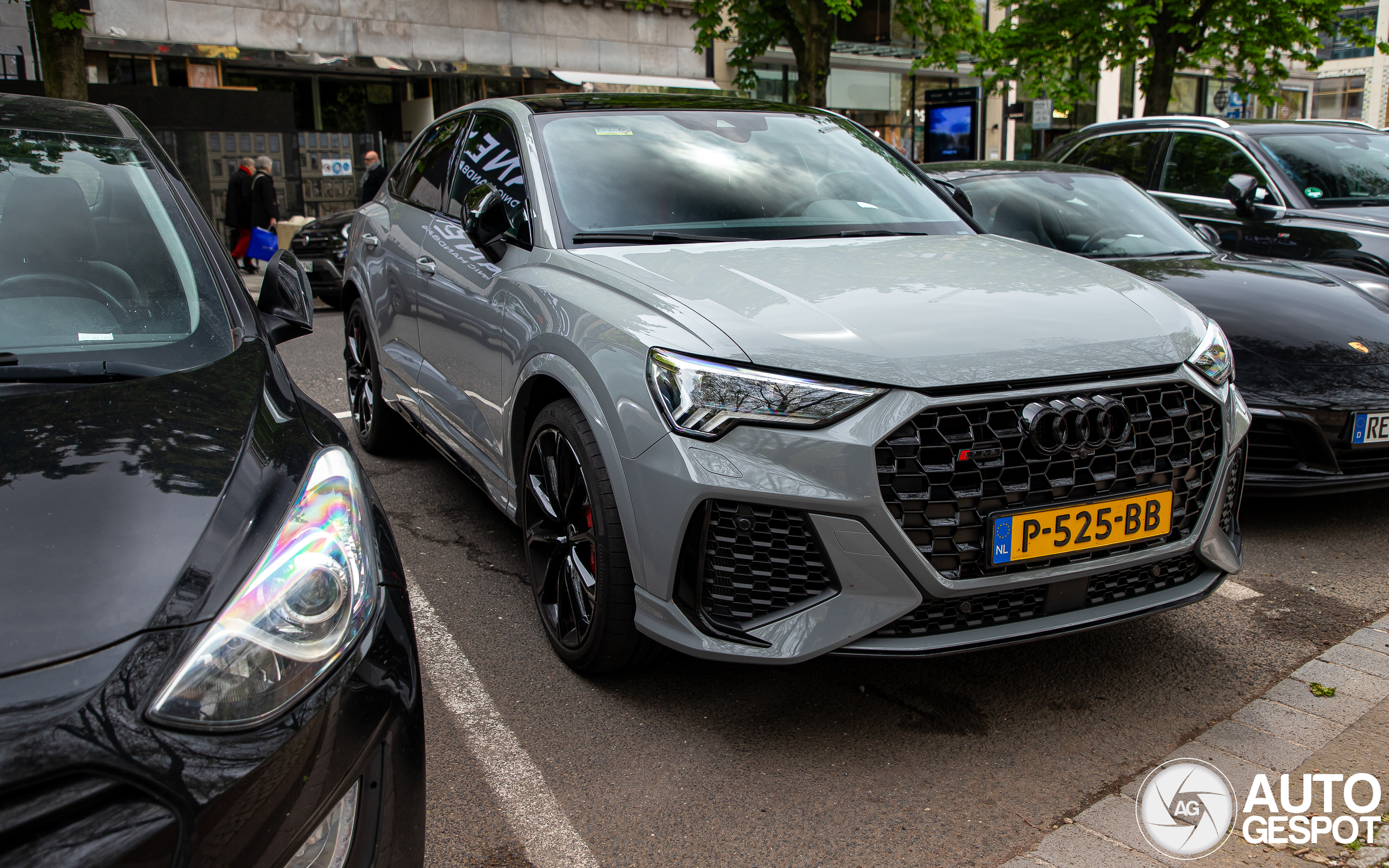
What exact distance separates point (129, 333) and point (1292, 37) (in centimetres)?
2101

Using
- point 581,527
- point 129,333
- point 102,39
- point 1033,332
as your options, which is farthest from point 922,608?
point 102,39

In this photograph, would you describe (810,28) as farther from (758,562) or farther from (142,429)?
(142,429)

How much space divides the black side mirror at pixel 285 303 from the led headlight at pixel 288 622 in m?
0.98

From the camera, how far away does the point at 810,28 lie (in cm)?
1775

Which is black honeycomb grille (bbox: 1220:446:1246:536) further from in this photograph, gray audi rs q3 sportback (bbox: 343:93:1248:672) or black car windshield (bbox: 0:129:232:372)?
black car windshield (bbox: 0:129:232:372)

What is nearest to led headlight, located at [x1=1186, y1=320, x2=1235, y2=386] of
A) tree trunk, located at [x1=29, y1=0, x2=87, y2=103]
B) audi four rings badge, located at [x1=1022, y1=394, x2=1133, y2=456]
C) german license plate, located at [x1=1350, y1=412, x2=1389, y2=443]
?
audi four rings badge, located at [x1=1022, y1=394, x2=1133, y2=456]

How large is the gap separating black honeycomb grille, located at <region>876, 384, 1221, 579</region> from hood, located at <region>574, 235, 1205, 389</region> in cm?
9

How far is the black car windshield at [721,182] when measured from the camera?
12.0 feet

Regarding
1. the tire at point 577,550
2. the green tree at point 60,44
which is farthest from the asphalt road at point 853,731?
the green tree at point 60,44

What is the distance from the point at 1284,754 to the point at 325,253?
→ 11521 mm

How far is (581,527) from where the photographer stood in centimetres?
318

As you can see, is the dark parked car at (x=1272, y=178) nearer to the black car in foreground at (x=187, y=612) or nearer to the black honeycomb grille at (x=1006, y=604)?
the black honeycomb grille at (x=1006, y=604)

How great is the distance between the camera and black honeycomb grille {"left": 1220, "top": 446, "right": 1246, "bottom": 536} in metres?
3.05

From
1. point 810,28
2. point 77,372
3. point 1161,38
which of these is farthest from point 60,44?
point 1161,38
